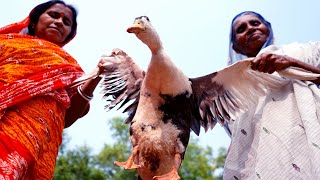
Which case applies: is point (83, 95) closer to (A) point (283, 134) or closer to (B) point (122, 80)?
(B) point (122, 80)

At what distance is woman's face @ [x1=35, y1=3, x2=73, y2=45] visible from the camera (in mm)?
2637

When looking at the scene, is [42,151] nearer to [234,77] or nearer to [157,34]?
[157,34]

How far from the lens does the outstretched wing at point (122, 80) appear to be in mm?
2301

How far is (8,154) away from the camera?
2.12 m

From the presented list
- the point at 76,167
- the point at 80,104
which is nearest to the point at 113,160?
the point at 76,167

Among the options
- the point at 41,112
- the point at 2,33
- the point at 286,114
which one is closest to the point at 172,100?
the point at 286,114

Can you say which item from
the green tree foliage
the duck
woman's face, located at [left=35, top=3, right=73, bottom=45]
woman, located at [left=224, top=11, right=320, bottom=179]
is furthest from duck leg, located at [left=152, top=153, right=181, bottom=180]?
the green tree foliage

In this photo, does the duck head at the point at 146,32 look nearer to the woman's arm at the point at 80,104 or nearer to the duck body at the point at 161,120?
the duck body at the point at 161,120

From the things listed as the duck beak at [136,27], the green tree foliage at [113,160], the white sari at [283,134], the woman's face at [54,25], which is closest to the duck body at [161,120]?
the duck beak at [136,27]

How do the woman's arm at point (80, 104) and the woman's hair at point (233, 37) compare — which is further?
the woman's arm at point (80, 104)

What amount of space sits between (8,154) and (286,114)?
1214mm

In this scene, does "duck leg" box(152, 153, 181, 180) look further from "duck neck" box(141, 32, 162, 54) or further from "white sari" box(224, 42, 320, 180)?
"duck neck" box(141, 32, 162, 54)

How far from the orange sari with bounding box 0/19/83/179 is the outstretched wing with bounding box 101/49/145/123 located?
25 centimetres

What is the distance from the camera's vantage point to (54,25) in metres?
2.64
